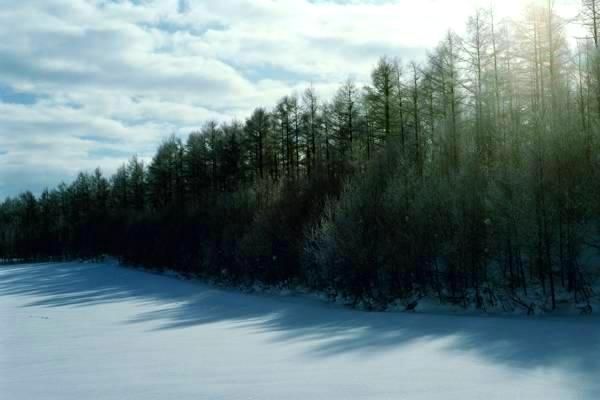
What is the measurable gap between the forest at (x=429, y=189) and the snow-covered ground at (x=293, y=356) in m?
3.79

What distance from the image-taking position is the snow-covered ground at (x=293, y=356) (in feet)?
28.3

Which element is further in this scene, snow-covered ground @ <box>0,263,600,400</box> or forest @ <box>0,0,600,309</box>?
forest @ <box>0,0,600,309</box>

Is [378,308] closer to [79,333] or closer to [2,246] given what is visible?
[79,333]

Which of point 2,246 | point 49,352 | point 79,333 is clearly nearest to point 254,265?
point 79,333

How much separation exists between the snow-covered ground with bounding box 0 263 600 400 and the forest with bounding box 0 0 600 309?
3786 mm

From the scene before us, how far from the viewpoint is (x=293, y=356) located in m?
11.7

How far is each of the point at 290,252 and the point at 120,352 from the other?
68.6 ft

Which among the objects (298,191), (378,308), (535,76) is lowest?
(378,308)

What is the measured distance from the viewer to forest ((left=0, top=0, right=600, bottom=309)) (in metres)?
20.7

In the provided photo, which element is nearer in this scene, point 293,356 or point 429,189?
point 293,356

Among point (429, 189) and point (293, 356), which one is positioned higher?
point (429, 189)

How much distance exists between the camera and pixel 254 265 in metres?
36.4

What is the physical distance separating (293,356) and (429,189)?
14.1 meters

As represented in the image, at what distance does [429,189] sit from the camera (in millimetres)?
24062
